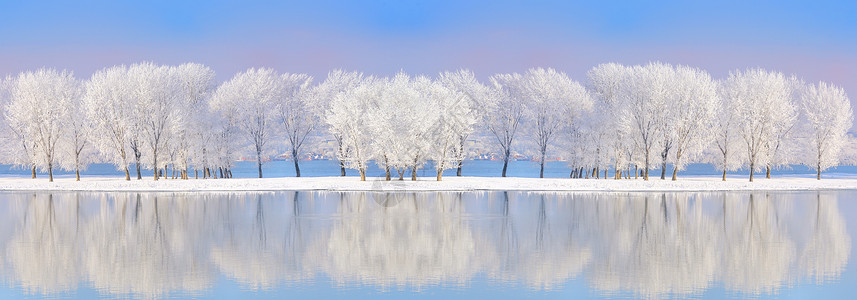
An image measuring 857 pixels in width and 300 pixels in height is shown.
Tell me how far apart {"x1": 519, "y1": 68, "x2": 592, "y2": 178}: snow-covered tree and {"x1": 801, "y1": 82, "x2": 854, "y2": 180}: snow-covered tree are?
2360 cm

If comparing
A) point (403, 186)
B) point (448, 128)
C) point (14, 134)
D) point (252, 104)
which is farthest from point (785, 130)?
point (14, 134)

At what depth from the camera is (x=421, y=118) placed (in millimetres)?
63000

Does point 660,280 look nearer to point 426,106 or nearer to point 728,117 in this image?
point 426,106

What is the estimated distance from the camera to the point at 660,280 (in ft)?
57.3

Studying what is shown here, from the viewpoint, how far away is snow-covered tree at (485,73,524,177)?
73000mm

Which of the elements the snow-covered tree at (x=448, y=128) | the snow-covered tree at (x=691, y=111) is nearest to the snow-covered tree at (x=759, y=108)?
the snow-covered tree at (x=691, y=111)

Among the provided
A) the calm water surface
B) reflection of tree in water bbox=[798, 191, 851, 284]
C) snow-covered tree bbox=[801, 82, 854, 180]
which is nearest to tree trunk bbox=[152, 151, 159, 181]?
the calm water surface

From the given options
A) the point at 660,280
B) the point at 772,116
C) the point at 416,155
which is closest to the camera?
the point at 660,280

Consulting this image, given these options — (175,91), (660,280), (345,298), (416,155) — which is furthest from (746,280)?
(175,91)

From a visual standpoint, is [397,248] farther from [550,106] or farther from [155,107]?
[550,106]

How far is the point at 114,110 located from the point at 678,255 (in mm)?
55782

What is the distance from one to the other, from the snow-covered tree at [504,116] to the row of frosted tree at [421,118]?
0.15 metres

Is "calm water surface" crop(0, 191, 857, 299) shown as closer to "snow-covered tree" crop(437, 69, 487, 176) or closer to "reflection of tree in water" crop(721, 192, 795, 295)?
"reflection of tree in water" crop(721, 192, 795, 295)

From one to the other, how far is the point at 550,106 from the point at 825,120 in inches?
1112
